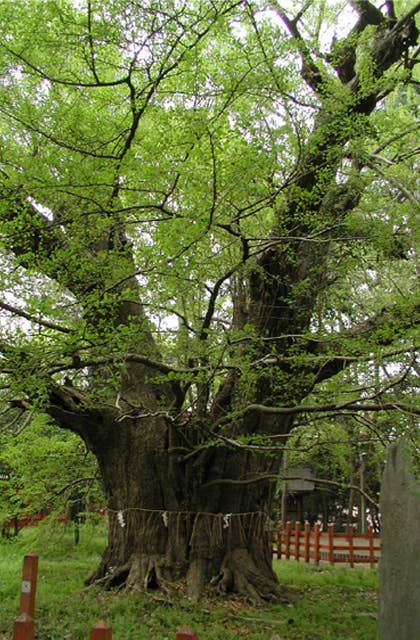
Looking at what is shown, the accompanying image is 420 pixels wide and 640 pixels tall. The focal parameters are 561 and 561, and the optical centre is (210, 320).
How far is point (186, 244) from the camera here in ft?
16.1

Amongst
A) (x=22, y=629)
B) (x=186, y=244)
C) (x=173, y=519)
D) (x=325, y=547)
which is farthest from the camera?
(x=325, y=547)

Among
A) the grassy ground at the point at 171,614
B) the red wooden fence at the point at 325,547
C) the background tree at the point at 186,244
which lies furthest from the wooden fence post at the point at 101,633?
the red wooden fence at the point at 325,547

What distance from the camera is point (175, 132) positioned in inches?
195

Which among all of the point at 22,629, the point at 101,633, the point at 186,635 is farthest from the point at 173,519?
the point at 186,635

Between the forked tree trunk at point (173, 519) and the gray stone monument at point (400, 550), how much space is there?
11.8 feet

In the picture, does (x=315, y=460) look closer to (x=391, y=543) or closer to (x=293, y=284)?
(x=293, y=284)

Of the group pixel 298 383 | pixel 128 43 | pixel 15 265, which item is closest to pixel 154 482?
pixel 298 383

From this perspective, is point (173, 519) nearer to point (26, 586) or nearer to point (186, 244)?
point (26, 586)

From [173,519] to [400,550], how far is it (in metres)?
4.34

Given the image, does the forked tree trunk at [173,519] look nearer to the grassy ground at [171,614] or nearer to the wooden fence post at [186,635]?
the grassy ground at [171,614]

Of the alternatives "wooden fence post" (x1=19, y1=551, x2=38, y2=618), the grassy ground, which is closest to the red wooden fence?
the grassy ground

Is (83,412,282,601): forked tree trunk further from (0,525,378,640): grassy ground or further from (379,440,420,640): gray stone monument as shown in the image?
(379,440,420,640): gray stone monument

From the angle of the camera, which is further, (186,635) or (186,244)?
(186,244)

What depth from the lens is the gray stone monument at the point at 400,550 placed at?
3980mm
